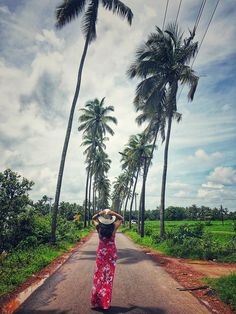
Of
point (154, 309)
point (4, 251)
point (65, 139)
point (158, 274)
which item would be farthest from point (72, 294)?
point (65, 139)

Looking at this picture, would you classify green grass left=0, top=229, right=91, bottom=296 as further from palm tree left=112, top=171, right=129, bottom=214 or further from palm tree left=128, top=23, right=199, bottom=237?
palm tree left=112, top=171, right=129, bottom=214

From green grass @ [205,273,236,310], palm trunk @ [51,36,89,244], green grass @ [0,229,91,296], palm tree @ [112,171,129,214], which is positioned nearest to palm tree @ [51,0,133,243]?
palm trunk @ [51,36,89,244]

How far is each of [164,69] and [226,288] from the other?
15.6 metres

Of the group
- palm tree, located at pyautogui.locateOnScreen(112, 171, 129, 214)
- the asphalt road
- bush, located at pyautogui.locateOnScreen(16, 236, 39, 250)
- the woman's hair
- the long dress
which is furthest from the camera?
palm tree, located at pyautogui.locateOnScreen(112, 171, 129, 214)

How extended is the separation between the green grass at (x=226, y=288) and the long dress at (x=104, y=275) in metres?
2.46

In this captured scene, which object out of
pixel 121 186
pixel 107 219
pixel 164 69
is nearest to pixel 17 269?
pixel 107 219

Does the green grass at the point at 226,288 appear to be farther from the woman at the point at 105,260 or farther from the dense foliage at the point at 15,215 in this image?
the dense foliage at the point at 15,215

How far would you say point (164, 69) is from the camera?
62.3 feet

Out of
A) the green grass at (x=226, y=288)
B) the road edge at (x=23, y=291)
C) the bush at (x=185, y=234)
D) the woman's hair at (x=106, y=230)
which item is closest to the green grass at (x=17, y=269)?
the road edge at (x=23, y=291)

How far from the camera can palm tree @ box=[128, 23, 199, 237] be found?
59.6 ft

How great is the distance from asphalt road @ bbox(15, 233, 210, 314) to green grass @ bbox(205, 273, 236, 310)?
0.63 m

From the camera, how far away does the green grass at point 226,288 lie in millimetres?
5666

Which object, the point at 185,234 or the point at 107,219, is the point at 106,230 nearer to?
the point at 107,219

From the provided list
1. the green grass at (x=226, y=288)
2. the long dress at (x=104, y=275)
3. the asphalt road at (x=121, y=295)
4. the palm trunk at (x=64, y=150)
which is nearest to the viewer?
the asphalt road at (x=121, y=295)
